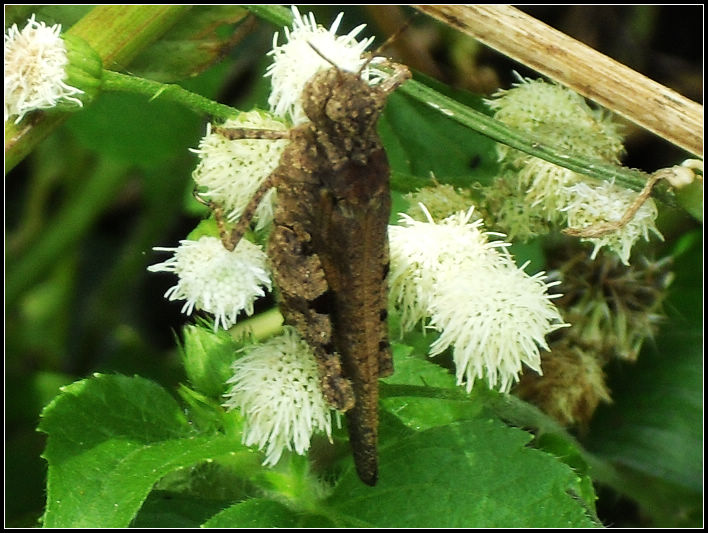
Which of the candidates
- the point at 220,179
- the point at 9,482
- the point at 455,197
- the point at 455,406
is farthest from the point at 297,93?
the point at 9,482

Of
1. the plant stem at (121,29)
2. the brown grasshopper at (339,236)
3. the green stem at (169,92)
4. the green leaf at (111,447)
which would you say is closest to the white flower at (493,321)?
the brown grasshopper at (339,236)

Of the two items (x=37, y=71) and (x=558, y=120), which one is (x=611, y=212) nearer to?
(x=558, y=120)

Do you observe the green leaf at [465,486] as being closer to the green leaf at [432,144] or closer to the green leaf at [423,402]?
the green leaf at [423,402]

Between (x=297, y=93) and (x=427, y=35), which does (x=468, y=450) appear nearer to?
(x=297, y=93)

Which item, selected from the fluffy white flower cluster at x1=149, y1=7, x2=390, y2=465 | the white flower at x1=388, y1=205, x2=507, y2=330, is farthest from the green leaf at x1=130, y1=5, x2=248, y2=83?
the white flower at x1=388, y1=205, x2=507, y2=330

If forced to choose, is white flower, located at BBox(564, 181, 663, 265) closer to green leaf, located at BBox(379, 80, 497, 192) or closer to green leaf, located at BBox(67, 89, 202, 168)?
green leaf, located at BBox(379, 80, 497, 192)

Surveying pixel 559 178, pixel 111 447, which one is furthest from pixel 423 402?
pixel 111 447
